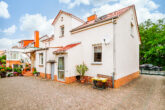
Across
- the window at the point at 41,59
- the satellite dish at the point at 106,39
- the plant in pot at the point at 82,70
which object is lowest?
the plant in pot at the point at 82,70

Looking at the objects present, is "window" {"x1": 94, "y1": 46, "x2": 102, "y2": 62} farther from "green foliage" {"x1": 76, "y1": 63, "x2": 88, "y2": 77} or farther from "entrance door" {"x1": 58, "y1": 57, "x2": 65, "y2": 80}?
"entrance door" {"x1": 58, "y1": 57, "x2": 65, "y2": 80}

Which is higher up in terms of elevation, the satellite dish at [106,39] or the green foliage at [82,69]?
the satellite dish at [106,39]

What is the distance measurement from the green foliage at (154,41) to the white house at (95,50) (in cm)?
1797

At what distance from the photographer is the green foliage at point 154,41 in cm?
2204

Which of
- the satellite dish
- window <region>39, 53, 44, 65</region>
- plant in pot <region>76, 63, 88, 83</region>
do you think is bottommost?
plant in pot <region>76, 63, 88, 83</region>

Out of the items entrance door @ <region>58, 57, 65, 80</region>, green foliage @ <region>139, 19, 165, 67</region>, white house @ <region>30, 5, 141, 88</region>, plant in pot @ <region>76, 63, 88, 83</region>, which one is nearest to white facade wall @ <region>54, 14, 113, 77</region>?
white house @ <region>30, 5, 141, 88</region>

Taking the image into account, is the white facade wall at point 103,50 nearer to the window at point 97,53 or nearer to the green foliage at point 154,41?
the window at point 97,53

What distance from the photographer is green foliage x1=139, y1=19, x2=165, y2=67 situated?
22.0m

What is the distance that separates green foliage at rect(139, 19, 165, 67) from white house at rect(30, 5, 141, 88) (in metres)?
18.0

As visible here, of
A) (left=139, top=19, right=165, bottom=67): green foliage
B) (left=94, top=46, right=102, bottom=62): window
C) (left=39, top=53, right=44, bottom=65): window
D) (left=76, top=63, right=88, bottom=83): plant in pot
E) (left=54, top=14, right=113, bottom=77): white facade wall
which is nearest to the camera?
(left=54, top=14, right=113, bottom=77): white facade wall

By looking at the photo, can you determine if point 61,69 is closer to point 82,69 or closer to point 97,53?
point 82,69

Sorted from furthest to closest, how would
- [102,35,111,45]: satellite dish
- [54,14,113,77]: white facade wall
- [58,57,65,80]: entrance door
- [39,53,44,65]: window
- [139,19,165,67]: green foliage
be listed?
1. [139,19,165,67]: green foliage
2. [39,53,44,65]: window
3. [58,57,65,80]: entrance door
4. [54,14,113,77]: white facade wall
5. [102,35,111,45]: satellite dish

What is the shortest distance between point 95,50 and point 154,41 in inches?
868

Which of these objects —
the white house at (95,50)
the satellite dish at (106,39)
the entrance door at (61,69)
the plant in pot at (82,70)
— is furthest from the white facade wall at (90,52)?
the entrance door at (61,69)
